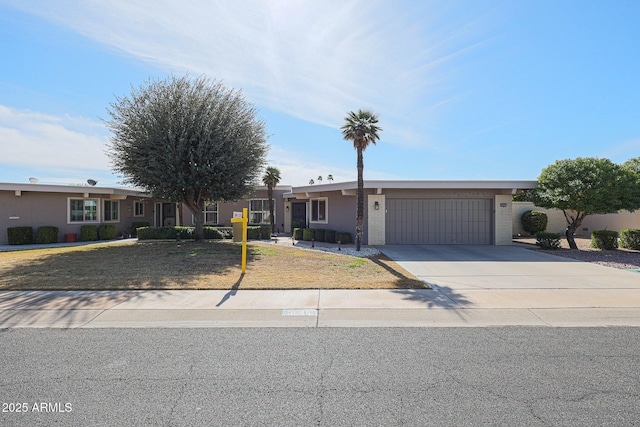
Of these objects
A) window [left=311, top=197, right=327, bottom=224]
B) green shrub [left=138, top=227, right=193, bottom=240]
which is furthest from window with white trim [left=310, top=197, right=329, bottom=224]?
green shrub [left=138, top=227, right=193, bottom=240]

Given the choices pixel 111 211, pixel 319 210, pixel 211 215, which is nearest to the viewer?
pixel 319 210

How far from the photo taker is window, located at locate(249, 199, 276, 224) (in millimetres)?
25797

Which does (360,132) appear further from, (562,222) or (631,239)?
(562,222)

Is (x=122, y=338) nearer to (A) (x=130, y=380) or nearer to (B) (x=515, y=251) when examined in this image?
(A) (x=130, y=380)

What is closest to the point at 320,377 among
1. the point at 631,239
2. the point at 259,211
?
the point at 631,239

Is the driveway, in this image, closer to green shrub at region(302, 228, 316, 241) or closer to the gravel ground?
the gravel ground

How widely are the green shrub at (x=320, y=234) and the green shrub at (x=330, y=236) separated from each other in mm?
91

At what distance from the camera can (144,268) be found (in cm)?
1010

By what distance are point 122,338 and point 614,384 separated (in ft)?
20.5

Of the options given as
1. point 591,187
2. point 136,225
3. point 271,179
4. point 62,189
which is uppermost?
point 271,179

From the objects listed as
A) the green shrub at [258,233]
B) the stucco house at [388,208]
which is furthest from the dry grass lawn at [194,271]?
the green shrub at [258,233]

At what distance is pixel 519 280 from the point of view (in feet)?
30.0

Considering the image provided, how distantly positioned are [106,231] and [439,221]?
740 inches

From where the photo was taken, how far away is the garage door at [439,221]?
56.1 ft
